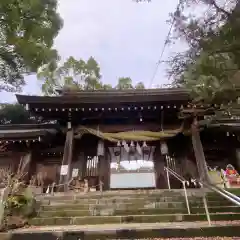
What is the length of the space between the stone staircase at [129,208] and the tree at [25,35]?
3.74 meters

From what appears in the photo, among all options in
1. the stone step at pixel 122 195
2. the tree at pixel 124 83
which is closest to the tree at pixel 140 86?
the tree at pixel 124 83

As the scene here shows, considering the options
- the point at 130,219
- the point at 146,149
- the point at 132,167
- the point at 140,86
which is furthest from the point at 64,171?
the point at 140,86

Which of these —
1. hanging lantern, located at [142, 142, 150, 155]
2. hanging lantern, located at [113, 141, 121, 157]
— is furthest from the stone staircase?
hanging lantern, located at [142, 142, 150, 155]

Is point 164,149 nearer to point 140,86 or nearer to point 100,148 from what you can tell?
point 100,148

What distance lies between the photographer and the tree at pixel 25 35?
5512mm

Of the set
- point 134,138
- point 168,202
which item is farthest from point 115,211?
point 134,138

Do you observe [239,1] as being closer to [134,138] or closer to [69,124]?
[134,138]

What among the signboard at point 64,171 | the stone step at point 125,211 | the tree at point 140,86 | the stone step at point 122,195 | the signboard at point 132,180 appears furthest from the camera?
the tree at point 140,86

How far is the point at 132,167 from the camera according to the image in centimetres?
1126

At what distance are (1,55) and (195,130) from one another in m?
7.81

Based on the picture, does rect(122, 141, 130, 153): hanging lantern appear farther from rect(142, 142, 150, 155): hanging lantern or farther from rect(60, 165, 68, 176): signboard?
rect(60, 165, 68, 176): signboard

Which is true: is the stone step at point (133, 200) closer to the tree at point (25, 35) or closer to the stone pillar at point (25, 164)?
the stone pillar at point (25, 164)

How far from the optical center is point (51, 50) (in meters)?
6.58

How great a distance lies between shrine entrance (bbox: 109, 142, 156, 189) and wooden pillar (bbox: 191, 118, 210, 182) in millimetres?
1953
